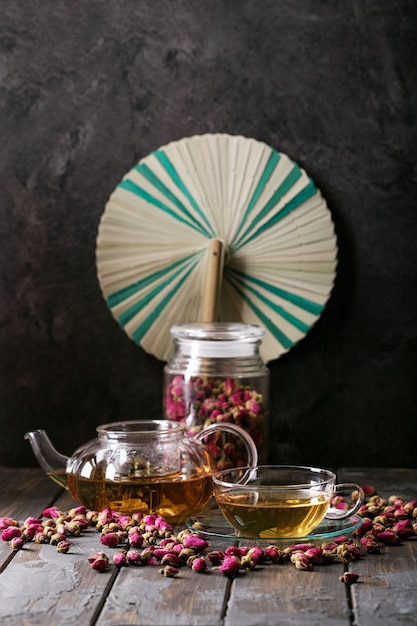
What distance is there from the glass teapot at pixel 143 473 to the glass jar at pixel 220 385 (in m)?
0.16

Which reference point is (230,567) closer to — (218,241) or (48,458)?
(48,458)

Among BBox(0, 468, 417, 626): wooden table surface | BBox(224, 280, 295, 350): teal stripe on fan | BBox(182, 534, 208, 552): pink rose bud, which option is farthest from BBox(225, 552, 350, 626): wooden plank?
BBox(224, 280, 295, 350): teal stripe on fan

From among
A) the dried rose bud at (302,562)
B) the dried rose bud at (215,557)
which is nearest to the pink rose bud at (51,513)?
the dried rose bud at (215,557)

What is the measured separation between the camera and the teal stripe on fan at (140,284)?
6.86ft

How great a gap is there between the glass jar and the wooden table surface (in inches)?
13.9

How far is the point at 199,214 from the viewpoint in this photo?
82.0 inches

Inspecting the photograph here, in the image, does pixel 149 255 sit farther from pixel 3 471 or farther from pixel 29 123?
pixel 3 471

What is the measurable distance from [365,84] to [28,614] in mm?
1315

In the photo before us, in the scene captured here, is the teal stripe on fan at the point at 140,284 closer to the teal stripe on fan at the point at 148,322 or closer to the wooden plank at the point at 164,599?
the teal stripe on fan at the point at 148,322

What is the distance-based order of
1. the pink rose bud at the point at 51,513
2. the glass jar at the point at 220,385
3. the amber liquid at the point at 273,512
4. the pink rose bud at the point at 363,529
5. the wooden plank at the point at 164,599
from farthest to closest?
the glass jar at the point at 220,385, the pink rose bud at the point at 51,513, the pink rose bud at the point at 363,529, the amber liquid at the point at 273,512, the wooden plank at the point at 164,599

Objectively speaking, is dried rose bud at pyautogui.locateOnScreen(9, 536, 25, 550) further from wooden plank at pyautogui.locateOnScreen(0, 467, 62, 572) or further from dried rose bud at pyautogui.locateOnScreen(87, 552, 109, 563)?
dried rose bud at pyautogui.locateOnScreen(87, 552, 109, 563)

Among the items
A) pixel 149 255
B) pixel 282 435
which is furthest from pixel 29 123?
pixel 282 435

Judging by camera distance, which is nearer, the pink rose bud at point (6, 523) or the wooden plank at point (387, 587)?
the wooden plank at point (387, 587)

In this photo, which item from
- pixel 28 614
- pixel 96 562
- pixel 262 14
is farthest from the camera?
pixel 262 14
